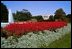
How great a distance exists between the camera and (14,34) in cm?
877

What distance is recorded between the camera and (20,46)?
677 centimetres

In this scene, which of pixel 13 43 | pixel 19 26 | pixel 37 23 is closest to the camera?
pixel 13 43

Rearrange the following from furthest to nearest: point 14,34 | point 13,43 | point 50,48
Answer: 1. point 14,34
2. point 13,43
3. point 50,48

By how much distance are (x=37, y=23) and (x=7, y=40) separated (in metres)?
4.59

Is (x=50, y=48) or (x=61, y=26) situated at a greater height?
(x=50, y=48)

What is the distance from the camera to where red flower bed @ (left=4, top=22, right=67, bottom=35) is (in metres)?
9.28

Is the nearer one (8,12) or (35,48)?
(35,48)

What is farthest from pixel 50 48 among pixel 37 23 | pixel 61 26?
pixel 61 26

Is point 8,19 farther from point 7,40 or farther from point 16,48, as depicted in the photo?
point 16,48

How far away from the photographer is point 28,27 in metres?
10.6

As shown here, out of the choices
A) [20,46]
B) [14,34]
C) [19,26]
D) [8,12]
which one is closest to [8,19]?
[8,12]

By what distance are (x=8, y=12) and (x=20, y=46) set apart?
421 centimetres

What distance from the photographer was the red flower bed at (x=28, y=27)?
9281mm

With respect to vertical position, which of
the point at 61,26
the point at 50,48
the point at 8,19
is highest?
the point at 50,48
